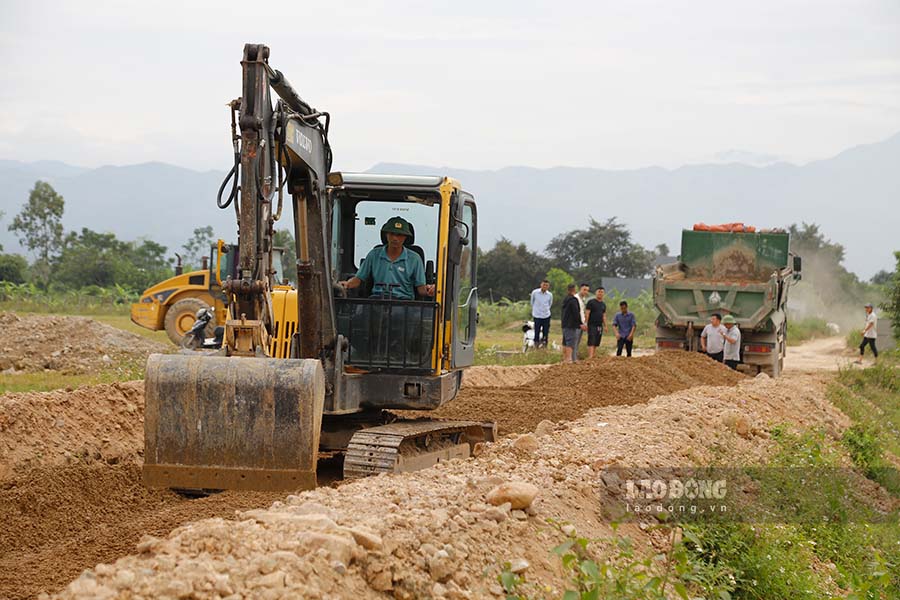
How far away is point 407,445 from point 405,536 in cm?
363

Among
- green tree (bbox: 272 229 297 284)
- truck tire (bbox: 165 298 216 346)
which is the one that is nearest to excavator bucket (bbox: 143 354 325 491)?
green tree (bbox: 272 229 297 284)

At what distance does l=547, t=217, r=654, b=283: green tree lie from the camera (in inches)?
3364

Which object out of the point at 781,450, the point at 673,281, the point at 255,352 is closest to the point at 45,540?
the point at 255,352

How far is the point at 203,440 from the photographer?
24.5 ft

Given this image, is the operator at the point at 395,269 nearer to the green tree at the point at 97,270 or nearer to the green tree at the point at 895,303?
the green tree at the point at 895,303

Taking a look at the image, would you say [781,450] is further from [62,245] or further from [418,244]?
[62,245]

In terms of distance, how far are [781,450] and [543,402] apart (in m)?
4.56

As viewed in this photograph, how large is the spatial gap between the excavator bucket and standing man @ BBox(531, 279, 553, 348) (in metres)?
15.6

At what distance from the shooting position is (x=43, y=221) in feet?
235

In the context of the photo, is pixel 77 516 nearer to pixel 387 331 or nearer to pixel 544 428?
pixel 387 331

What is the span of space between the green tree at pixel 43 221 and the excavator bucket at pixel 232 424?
222ft

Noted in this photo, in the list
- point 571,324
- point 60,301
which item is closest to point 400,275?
point 571,324

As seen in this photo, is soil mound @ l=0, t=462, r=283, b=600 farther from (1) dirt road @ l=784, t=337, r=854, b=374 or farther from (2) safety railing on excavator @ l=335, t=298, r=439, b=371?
(1) dirt road @ l=784, t=337, r=854, b=374

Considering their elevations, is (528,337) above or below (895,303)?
below
